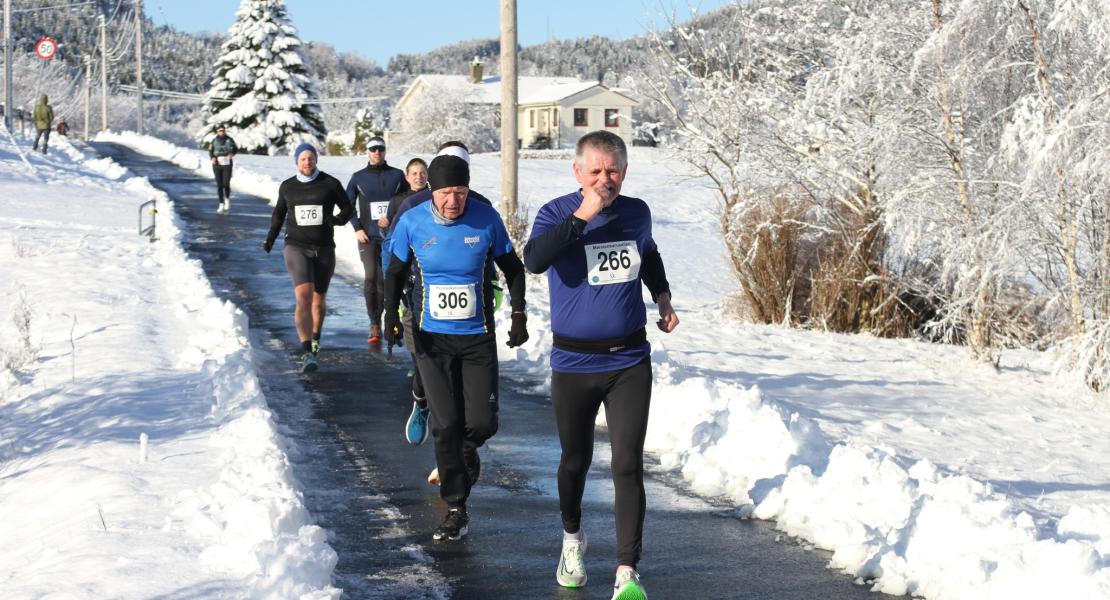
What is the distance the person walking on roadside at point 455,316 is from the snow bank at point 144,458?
0.85 metres

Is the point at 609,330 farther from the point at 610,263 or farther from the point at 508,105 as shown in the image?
the point at 508,105

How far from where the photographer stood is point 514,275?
6.65 meters

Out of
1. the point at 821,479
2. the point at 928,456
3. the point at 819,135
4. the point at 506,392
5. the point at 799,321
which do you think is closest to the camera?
the point at 821,479

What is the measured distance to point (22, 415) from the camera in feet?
30.6

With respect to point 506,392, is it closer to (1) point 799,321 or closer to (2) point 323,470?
(2) point 323,470

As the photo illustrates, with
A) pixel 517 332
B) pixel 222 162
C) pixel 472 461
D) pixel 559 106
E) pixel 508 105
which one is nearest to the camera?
pixel 517 332

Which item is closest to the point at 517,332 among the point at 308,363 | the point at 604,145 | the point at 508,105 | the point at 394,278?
the point at 394,278

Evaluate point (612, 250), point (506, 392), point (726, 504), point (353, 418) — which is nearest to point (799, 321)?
point (506, 392)

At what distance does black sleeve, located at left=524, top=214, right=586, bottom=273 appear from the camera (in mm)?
5090

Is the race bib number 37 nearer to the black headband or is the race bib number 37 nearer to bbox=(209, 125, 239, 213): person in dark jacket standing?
the black headband

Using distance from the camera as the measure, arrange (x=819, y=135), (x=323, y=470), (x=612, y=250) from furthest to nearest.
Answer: (x=819, y=135), (x=323, y=470), (x=612, y=250)

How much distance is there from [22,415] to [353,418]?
8.21 ft

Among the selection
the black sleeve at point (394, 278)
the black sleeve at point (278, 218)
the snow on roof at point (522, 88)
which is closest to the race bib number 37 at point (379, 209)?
the black sleeve at point (278, 218)

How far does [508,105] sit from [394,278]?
37.3ft
